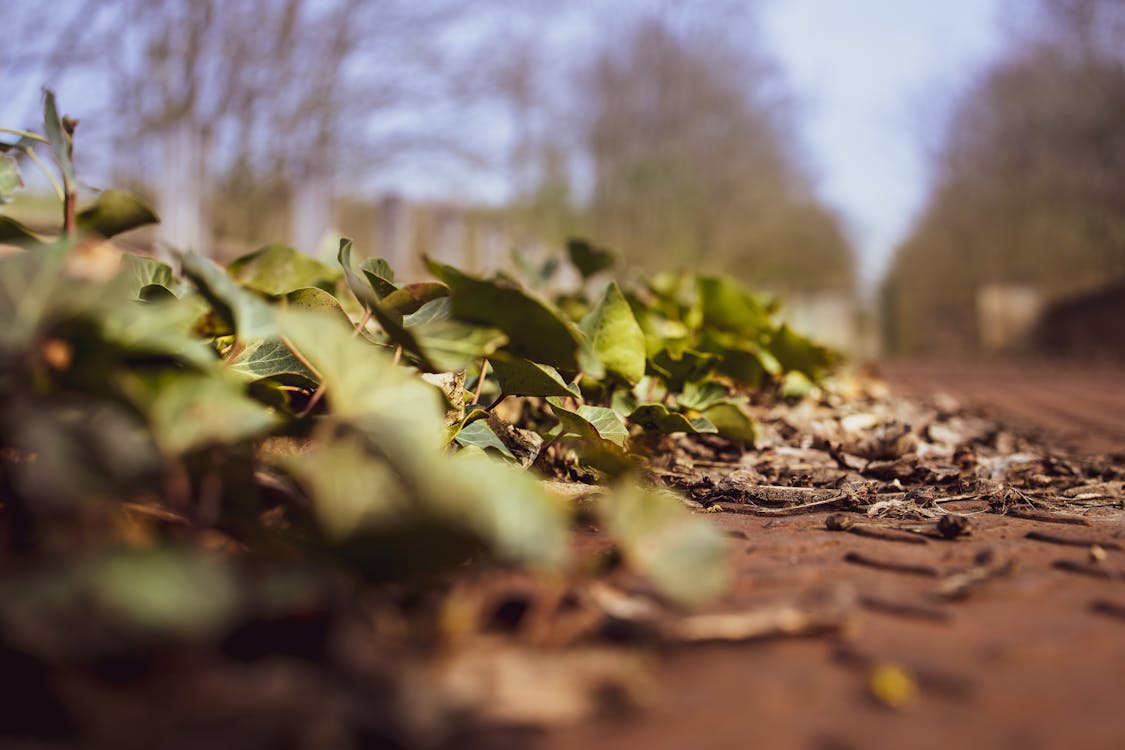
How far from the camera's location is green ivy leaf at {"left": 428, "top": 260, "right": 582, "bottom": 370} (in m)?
0.79

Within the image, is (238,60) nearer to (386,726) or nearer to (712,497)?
(712,497)

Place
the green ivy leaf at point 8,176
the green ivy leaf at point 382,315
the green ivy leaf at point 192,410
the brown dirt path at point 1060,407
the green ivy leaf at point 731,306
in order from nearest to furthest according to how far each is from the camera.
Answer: the green ivy leaf at point 192,410 → the green ivy leaf at point 382,315 → the green ivy leaf at point 8,176 → the green ivy leaf at point 731,306 → the brown dirt path at point 1060,407

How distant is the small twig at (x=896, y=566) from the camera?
30.8 inches

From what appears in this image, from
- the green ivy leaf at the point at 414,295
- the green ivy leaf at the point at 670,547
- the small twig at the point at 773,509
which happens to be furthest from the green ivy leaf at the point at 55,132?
the small twig at the point at 773,509

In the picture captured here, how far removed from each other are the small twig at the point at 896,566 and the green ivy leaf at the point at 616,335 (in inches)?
18.6

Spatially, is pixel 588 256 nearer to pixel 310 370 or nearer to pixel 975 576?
pixel 310 370

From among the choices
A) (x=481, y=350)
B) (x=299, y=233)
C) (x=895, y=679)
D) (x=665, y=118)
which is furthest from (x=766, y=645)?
(x=665, y=118)

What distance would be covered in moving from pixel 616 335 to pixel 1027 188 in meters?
22.6

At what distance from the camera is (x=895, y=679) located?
53cm

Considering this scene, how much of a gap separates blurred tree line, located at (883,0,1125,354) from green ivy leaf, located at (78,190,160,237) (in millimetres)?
18556

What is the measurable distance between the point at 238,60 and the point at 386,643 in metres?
5.30

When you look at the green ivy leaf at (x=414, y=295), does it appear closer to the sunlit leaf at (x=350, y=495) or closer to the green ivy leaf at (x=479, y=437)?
the green ivy leaf at (x=479, y=437)

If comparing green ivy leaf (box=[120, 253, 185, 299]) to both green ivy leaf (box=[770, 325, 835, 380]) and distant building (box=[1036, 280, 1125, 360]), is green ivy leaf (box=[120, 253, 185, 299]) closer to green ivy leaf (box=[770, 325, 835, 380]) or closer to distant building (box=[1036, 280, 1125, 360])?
green ivy leaf (box=[770, 325, 835, 380])

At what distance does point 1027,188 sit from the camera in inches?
789
